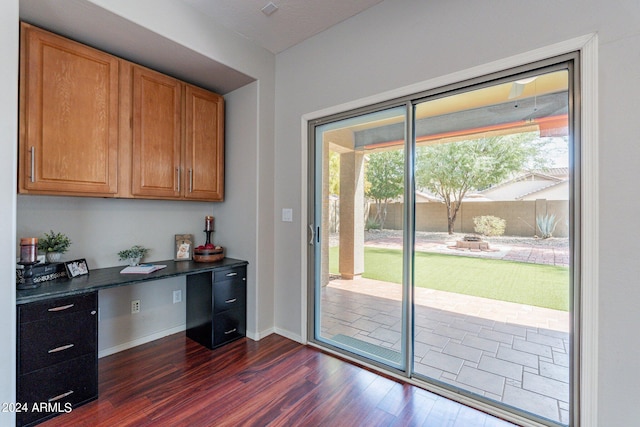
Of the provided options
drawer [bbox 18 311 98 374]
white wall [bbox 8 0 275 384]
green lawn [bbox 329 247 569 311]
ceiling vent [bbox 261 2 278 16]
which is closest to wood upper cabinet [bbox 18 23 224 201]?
white wall [bbox 8 0 275 384]

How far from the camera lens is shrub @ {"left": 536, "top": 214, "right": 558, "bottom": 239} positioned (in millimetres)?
1727

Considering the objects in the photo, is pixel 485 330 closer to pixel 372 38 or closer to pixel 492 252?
Answer: pixel 492 252

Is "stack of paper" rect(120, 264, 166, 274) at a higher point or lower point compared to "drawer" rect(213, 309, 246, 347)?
higher

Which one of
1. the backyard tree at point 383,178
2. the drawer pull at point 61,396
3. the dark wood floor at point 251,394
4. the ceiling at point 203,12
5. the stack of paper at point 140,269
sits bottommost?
the dark wood floor at point 251,394

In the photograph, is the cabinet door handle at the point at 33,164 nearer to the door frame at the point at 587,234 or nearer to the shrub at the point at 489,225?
the shrub at the point at 489,225

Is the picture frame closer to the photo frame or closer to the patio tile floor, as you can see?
the photo frame

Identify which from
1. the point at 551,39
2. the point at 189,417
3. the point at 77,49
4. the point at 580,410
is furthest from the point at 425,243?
the point at 77,49

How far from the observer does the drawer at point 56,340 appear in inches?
65.6

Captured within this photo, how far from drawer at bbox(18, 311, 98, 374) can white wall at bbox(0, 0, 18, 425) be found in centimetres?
7

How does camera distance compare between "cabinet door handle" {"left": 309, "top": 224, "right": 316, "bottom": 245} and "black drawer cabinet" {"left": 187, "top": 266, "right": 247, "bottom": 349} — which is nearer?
"black drawer cabinet" {"left": 187, "top": 266, "right": 247, "bottom": 349}

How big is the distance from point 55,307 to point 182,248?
1.21m

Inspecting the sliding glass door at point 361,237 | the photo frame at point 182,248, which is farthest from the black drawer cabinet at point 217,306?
the sliding glass door at point 361,237

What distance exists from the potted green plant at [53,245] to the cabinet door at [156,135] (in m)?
0.58

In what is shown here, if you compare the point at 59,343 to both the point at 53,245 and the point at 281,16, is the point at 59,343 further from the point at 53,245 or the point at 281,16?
the point at 281,16
